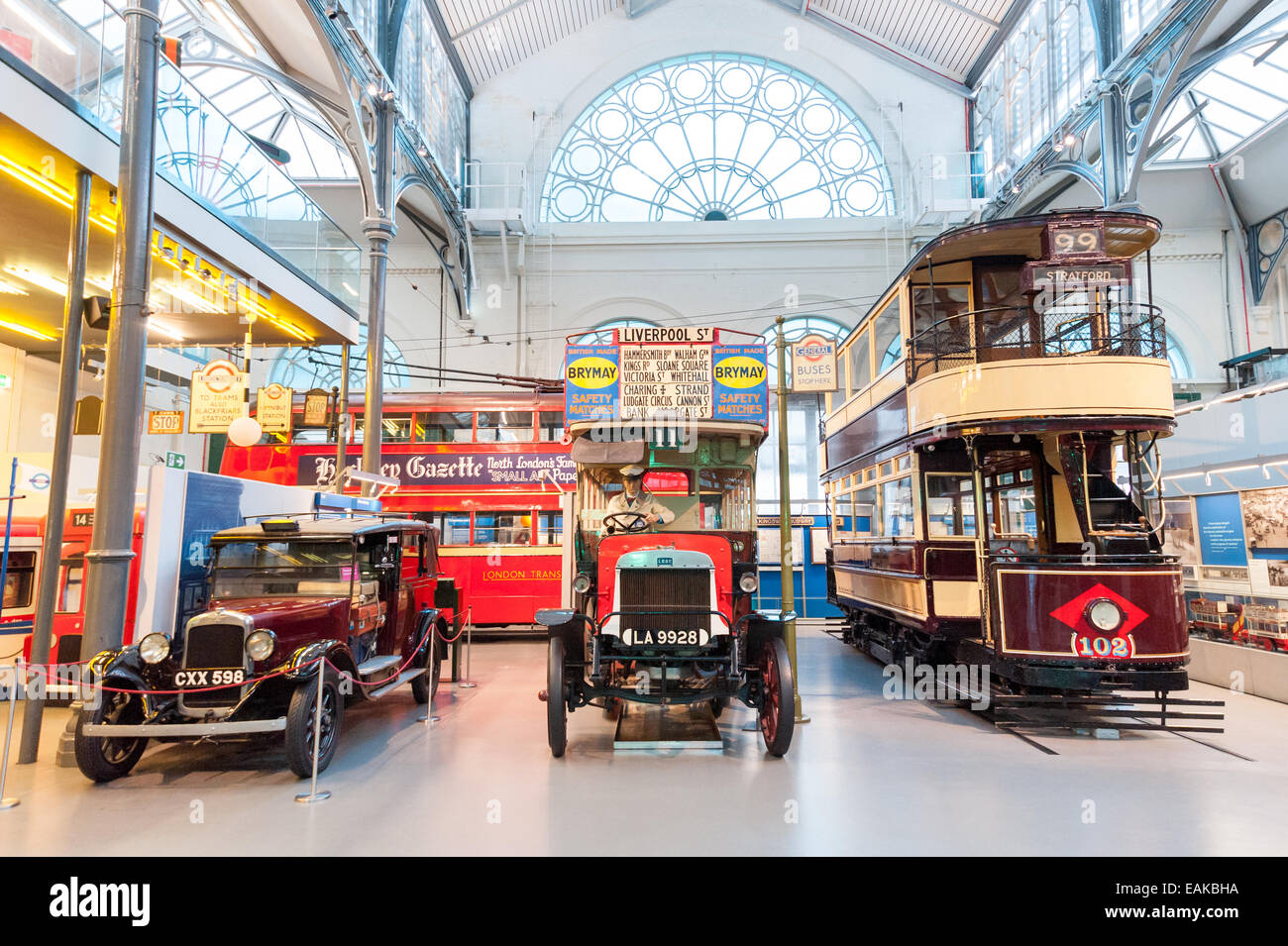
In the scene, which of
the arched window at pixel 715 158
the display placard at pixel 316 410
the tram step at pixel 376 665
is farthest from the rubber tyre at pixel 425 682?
the arched window at pixel 715 158

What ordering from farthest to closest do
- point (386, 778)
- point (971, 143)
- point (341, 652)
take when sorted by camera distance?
point (971, 143) → point (341, 652) → point (386, 778)

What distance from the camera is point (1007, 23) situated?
1761 cm

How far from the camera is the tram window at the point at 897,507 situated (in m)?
7.82

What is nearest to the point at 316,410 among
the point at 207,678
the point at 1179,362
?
the point at 207,678

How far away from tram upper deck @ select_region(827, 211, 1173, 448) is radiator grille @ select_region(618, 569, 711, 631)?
9.77 ft

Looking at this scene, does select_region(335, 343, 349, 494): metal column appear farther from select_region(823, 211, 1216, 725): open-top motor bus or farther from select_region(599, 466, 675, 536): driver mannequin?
select_region(823, 211, 1216, 725): open-top motor bus

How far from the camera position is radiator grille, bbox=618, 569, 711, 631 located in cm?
573

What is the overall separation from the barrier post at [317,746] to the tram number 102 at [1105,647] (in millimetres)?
6174

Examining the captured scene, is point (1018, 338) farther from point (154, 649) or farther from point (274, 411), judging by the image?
point (274, 411)

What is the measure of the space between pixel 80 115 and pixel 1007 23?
1985cm

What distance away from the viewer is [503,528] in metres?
12.5

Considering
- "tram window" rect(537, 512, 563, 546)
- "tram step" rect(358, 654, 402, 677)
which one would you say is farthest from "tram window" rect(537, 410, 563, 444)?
"tram step" rect(358, 654, 402, 677)
